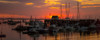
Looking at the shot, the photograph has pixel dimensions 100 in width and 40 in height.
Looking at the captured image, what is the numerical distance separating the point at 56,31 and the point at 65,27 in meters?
5.38

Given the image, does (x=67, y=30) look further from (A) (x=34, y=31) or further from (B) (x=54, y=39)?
(B) (x=54, y=39)

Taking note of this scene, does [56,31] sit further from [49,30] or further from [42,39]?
[42,39]

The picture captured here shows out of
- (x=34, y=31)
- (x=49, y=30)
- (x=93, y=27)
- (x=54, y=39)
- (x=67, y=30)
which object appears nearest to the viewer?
(x=54, y=39)

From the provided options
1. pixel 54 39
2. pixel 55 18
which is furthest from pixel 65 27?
pixel 55 18

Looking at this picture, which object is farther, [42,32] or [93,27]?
[93,27]

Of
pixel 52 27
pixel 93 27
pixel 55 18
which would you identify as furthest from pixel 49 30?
pixel 55 18

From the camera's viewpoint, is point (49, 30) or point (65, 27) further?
point (65, 27)

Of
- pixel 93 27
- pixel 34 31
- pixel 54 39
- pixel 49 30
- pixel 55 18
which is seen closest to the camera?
pixel 54 39

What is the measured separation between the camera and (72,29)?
194 ft

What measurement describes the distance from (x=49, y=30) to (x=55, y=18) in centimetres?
4788

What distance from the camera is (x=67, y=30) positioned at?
58.4m

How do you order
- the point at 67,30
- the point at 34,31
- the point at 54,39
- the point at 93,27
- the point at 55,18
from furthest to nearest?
the point at 55,18
the point at 93,27
the point at 67,30
the point at 34,31
the point at 54,39

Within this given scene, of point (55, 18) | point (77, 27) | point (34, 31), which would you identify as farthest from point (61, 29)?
point (55, 18)

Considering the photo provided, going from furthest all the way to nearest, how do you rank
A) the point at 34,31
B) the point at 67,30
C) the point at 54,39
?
the point at 67,30 < the point at 34,31 < the point at 54,39
